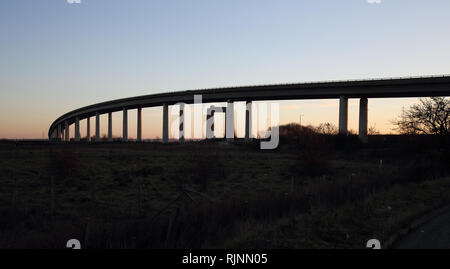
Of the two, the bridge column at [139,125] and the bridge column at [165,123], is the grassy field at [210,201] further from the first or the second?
the bridge column at [139,125]

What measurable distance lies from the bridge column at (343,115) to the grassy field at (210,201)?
57.2ft

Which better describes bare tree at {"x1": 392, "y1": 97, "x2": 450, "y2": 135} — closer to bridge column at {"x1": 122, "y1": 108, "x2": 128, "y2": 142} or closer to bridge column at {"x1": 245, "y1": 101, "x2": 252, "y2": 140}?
bridge column at {"x1": 245, "y1": 101, "x2": 252, "y2": 140}

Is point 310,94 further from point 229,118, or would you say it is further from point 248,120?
point 229,118

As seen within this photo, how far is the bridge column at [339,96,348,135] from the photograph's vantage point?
198 ft

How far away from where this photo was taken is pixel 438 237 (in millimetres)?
9953

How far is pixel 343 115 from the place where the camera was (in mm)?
60906

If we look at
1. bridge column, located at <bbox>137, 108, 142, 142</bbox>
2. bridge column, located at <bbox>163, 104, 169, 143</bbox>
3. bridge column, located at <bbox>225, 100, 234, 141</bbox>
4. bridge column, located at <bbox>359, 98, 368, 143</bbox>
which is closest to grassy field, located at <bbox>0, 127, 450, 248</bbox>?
bridge column, located at <bbox>359, 98, 368, 143</bbox>

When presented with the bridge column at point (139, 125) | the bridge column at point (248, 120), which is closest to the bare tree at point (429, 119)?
the bridge column at point (248, 120)

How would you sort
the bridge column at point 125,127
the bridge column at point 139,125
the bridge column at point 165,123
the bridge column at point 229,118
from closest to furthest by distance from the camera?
the bridge column at point 229,118 < the bridge column at point 165,123 < the bridge column at point 139,125 < the bridge column at point 125,127

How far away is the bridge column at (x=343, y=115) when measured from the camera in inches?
2379

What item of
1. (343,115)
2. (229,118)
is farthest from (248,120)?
(343,115)

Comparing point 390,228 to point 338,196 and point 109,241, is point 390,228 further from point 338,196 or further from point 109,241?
point 109,241

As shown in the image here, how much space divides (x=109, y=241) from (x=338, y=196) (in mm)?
10408
